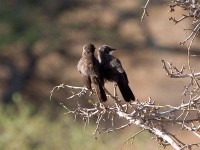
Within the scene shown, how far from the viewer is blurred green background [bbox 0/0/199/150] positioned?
20453 millimetres

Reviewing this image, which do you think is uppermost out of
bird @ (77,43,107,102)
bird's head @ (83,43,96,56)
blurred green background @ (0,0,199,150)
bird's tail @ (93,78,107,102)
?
blurred green background @ (0,0,199,150)

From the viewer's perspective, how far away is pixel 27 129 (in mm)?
12539

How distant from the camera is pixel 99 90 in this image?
5461 mm

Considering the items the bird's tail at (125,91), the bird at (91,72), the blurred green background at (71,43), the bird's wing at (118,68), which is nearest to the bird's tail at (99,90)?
the bird at (91,72)

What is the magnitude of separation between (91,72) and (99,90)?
20 cm

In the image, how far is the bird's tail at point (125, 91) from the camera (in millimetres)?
5537

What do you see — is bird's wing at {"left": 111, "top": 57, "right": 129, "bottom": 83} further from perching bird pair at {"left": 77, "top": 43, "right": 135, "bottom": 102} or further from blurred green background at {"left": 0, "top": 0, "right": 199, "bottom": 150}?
blurred green background at {"left": 0, "top": 0, "right": 199, "bottom": 150}

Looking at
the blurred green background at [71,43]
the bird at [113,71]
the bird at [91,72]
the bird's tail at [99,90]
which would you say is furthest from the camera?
the blurred green background at [71,43]

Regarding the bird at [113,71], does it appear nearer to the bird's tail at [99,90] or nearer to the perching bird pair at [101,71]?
the perching bird pair at [101,71]

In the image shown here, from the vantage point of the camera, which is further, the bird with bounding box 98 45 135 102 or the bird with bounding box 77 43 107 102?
the bird with bounding box 98 45 135 102

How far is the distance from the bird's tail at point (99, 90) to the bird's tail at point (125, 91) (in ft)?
0.49

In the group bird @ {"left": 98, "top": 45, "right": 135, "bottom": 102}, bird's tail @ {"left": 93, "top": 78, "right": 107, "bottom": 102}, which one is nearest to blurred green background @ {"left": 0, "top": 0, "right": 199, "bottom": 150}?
bird @ {"left": 98, "top": 45, "right": 135, "bottom": 102}

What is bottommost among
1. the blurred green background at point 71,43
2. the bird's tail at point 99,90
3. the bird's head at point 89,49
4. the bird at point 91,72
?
the bird's tail at point 99,90

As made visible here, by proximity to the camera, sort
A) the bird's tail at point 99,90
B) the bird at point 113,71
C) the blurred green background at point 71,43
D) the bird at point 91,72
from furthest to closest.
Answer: the blurred green background at point 71,43 → the bird at point 113,71 → the bird at point 91,72 → the bird's tail at point 99,90
